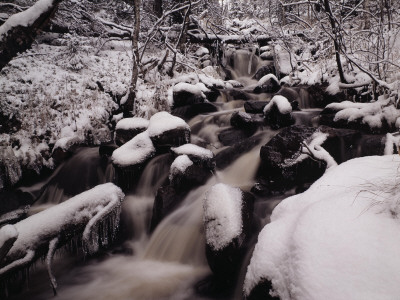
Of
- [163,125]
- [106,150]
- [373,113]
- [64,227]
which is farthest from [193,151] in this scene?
[373,113]

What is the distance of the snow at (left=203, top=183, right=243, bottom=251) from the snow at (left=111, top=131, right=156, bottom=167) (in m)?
2.31

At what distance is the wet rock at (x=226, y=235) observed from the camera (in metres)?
3.01

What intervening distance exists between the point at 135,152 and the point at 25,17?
309 cm

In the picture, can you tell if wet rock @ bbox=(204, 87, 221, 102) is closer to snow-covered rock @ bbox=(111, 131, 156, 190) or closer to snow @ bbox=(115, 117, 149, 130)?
snow @ bbox=(115, 117, 149, 130)

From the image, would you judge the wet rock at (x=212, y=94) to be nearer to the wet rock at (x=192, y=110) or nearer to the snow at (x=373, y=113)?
the wet rock at (x=192, y=110)

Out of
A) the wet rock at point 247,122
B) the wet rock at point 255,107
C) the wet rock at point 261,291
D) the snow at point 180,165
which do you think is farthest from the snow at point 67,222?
the wet rock at point 255,107

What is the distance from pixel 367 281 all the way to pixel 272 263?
1.89 feet

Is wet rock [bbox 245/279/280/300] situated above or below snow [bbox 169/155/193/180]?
below

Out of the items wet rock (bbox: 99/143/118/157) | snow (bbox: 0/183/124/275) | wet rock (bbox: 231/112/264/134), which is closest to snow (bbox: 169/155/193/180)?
snow (bbox: 0/183/124/275)

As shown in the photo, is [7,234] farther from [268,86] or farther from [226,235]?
[268,86]

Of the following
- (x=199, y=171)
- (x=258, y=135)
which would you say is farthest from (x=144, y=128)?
(x=258, y=135)

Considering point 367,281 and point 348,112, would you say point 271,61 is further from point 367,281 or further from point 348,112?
point 367,281

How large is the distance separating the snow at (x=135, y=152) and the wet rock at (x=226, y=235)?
2.39 metres

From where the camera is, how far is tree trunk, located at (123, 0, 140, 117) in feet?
21.7
